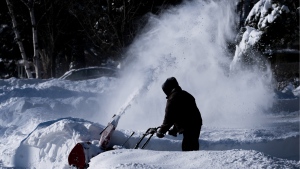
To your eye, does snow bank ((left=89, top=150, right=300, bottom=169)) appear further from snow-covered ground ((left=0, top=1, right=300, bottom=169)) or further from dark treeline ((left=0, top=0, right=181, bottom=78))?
dark treeline ((left=0, top=0, right=181, bottom=78))

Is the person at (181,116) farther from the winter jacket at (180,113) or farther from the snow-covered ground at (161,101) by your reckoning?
the snow-covered ground at (161,101)

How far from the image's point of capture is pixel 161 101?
1365cm

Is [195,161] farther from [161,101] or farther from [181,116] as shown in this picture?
[161,101]

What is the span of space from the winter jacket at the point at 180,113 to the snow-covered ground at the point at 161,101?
4.62 feet

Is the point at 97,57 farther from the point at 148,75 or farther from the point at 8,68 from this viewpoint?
the point at 148,75

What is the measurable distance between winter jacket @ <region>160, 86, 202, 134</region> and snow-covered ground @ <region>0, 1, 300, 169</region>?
1409 millimetres

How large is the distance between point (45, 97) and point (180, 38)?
457 centimetres

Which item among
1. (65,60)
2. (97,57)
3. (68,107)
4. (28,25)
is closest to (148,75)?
(68,107)

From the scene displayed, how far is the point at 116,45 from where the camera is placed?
65.8ft

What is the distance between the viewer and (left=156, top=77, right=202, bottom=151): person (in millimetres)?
6555

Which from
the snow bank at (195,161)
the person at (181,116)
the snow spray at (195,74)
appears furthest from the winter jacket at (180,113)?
the snow spray at (195,74)

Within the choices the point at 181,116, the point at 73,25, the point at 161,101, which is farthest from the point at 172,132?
the point at 73,25

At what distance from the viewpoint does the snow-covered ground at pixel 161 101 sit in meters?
8.30

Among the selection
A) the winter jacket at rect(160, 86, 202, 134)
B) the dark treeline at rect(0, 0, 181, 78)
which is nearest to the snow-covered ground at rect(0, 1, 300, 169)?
the dark treeline at rect(0, 0, 181, 78)
